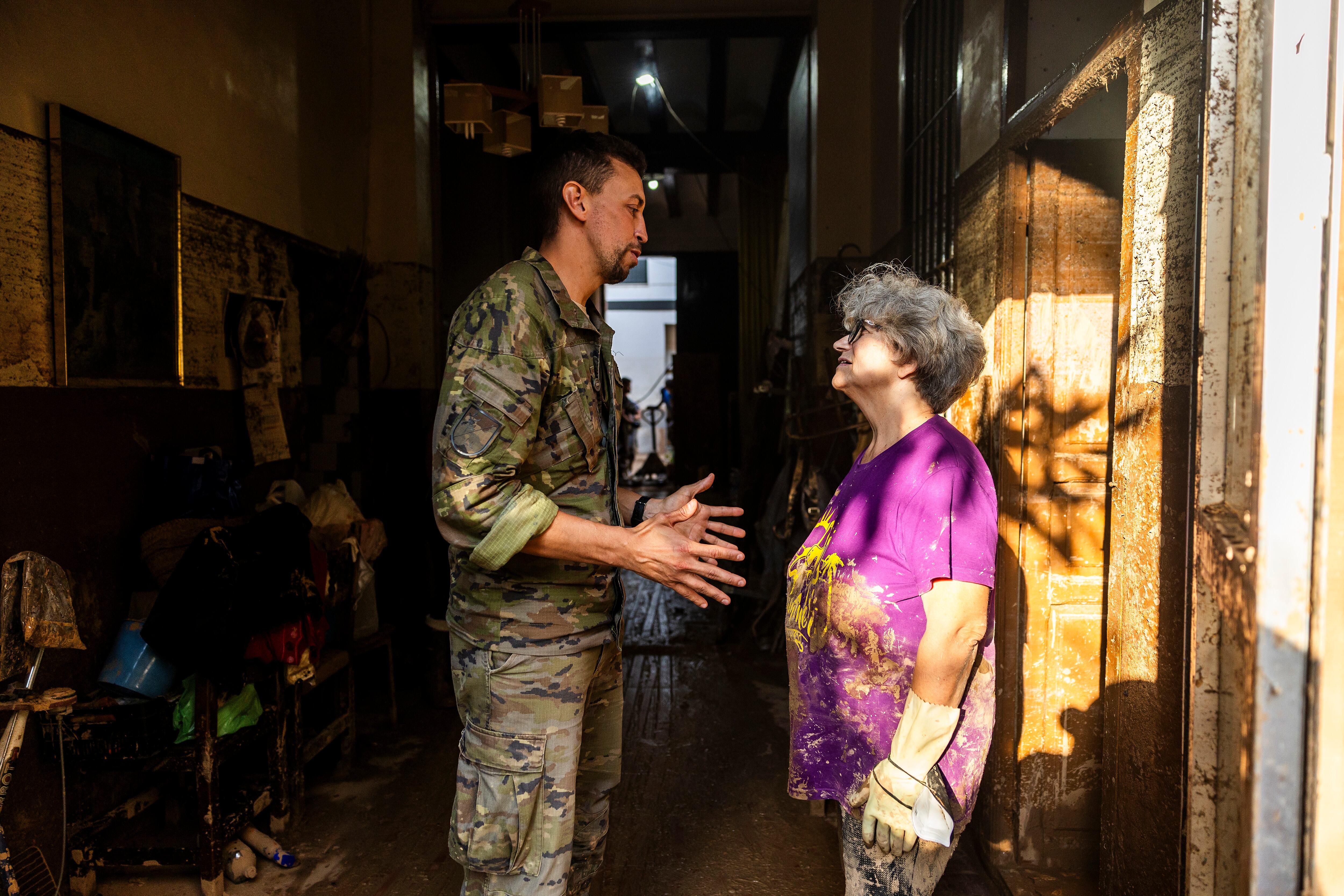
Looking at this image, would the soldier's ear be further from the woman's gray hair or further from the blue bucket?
the blue bucket

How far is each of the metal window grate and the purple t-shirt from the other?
173 centimetres

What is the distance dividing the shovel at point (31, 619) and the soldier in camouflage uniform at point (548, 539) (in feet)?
4.18

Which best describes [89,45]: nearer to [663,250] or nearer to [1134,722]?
[1134,722]

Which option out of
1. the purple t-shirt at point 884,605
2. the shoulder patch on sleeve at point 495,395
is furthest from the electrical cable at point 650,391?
the shoulder patch on sleeve at point 495,395

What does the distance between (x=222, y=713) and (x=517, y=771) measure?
155cm

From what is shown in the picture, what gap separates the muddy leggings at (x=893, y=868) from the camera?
1.62 m

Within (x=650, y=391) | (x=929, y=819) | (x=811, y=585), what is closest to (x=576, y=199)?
(x=811, y=585)

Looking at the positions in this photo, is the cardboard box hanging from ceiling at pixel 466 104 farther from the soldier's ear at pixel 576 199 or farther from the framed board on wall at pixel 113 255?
the soldier's ear at pixel 576 199

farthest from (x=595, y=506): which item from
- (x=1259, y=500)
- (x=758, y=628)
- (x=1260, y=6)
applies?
(x=758, y=628)

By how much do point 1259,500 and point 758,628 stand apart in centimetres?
403

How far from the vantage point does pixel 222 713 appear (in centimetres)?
267

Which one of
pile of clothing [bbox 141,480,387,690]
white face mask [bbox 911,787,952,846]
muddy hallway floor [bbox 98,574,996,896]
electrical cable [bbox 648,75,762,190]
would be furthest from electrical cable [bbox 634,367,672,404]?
white face mask [bbox 911,787,952,846]

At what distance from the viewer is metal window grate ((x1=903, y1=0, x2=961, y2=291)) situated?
3.28 meters

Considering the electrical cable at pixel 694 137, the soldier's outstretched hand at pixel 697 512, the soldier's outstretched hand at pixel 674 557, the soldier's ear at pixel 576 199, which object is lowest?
the soldier's outstretched hand at pixel 674 557
